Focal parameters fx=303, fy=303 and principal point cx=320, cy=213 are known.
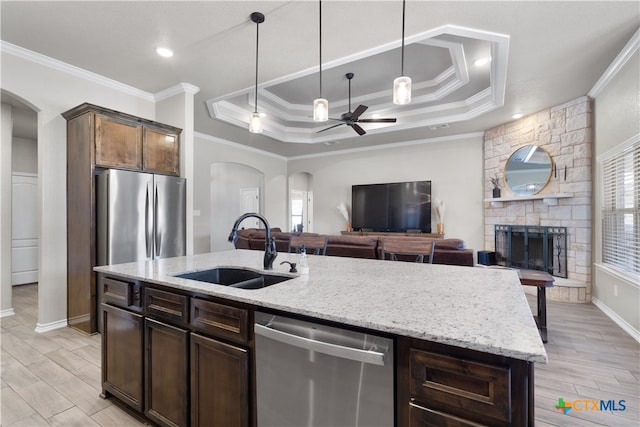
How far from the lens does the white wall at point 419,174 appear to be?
6160mm

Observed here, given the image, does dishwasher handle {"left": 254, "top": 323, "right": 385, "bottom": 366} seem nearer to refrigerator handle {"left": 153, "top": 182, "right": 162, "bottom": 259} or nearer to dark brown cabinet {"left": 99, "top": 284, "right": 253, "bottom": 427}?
dark brown cabinet {"left": 99, "top": 284, "right": 253, "bottom": 427}

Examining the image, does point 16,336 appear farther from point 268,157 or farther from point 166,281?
point 268,157

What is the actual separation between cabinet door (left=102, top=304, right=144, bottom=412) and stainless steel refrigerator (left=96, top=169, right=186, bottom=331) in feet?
4.68

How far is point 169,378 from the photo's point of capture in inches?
62.6

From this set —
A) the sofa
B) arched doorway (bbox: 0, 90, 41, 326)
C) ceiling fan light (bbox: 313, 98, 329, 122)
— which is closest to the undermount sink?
the sofa

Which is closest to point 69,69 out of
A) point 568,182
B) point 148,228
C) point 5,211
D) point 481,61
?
point 5,211

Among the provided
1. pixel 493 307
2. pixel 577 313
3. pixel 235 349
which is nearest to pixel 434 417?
pixel 493 307

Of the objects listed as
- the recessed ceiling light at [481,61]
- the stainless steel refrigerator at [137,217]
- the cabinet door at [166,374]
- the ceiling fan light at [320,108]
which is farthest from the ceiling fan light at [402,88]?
the stainless steel refrigerator at [137,217]

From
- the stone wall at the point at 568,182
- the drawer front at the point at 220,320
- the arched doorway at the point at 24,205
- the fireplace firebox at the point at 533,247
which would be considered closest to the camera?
the drawer front at the point at 220,320

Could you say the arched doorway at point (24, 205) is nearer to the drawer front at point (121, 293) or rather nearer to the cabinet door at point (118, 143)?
the cabinet door at point (118, 143)

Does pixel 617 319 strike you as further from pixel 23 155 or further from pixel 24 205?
pixel 23 155

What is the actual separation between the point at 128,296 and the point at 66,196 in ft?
8.25

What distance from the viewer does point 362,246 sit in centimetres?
386

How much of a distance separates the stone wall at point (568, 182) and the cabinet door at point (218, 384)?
469 cm
